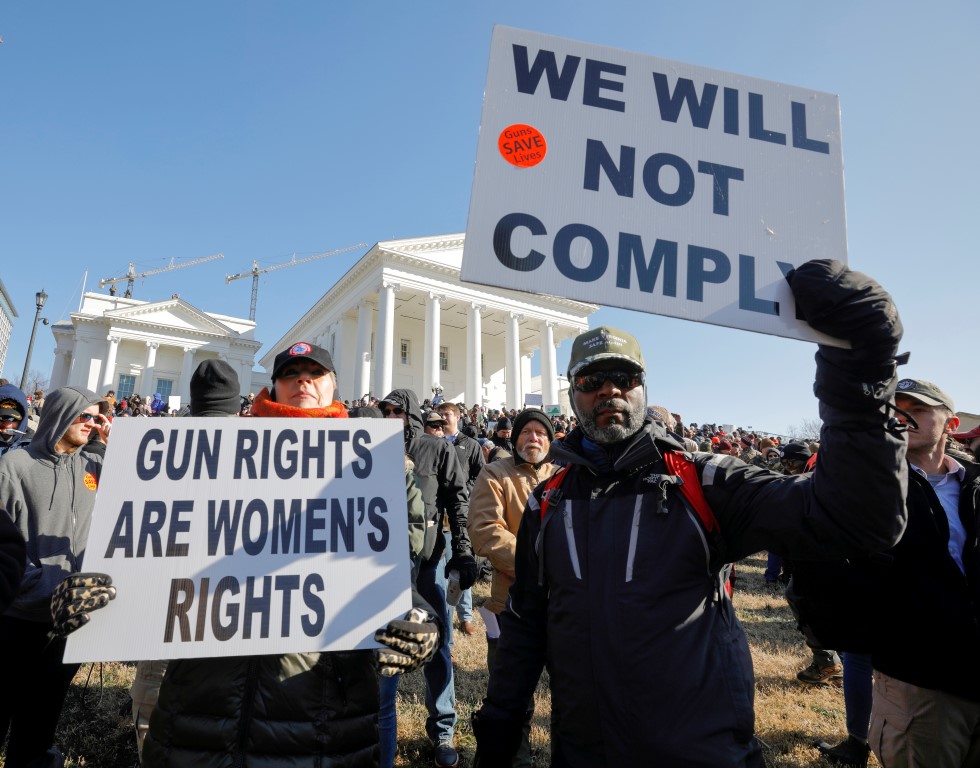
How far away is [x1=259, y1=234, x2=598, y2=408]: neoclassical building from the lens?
122 feet

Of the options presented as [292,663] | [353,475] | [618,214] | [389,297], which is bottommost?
[292,663]

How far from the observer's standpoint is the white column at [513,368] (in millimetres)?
37812

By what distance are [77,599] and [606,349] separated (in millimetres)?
1953

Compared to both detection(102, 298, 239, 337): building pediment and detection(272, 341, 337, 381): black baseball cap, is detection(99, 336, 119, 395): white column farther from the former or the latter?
detection(272, 341, 337, 381): black baseball cap

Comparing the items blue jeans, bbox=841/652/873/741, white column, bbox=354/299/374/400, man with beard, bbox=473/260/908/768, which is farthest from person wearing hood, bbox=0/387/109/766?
white column, bbox=354/299/374/400

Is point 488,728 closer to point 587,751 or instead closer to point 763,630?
point 587,751

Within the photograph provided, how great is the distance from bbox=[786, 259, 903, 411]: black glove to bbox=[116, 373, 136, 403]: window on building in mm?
54397

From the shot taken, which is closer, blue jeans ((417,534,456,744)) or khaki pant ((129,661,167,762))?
khaki pant ((129,661,167,762))

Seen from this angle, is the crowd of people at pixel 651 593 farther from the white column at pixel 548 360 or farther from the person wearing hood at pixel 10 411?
the white column at pixel 548 360

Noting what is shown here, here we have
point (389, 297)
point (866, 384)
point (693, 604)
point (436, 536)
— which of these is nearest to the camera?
point (866, 384)

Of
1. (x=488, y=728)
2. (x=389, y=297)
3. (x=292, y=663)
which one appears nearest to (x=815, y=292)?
(x=488, y=728)

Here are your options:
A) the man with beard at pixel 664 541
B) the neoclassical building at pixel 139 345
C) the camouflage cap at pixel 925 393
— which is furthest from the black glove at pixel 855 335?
the neoclassical building at pixel 139 345

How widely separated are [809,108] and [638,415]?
54.8 inches

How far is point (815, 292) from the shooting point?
156 centimetres
